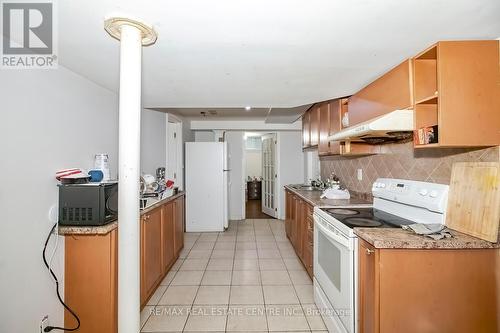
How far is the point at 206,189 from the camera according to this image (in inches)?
174

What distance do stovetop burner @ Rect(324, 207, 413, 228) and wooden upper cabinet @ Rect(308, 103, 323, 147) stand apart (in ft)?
4.50

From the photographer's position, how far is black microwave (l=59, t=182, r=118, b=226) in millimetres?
1567

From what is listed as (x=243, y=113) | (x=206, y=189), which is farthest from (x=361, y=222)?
(x=206, y=189)

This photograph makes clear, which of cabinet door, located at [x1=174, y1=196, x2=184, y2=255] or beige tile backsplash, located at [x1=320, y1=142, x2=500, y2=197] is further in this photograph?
cabinet door, located at [x1=174, y1=196, x2=184, y2=255]

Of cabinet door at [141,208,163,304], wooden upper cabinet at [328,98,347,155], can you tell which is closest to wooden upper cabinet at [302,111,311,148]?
wooden upper cabinet at [328,98,347,155]

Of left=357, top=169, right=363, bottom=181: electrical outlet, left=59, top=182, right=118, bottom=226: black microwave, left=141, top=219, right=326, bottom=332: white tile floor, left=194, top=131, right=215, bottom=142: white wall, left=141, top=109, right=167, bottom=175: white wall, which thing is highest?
left=194, top=131, right=215, bottom=142: white wall

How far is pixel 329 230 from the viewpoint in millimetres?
1744

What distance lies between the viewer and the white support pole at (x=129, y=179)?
114cm

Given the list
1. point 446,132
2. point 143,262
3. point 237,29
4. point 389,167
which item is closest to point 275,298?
point 143,262

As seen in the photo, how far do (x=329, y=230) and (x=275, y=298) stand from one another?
100 centimetres

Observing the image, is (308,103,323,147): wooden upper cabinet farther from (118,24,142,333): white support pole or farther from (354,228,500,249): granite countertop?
(118,24,142,333): white support pole

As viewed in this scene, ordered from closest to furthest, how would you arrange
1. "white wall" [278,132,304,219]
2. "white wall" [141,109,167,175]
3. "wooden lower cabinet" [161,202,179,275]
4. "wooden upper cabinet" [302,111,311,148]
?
"wooden lower cabinet" [161,202,179,275] → "white wall" [141,109,167,175] → "wooden upper cabinet" [302,111,311,148] → "white wall" [278,132,304,219]

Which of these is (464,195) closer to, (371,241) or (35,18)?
(371,241)

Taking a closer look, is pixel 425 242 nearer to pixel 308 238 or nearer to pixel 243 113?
pixel 308 238
